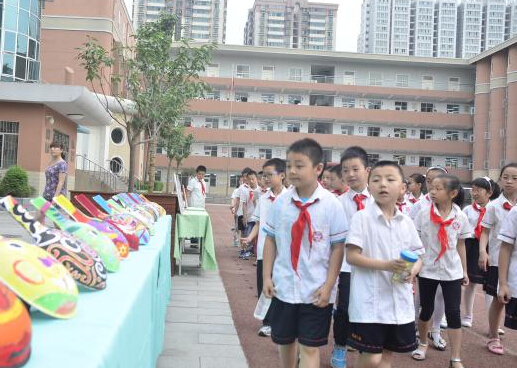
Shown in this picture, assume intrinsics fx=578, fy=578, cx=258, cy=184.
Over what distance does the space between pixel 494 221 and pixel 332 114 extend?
4437 cm

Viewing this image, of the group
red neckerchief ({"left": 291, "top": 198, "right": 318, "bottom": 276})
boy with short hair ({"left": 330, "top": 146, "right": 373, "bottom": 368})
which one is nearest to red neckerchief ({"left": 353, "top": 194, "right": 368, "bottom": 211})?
boy with short hair ({"left": 330, "top": 146, "right": 373, "bottom": 368})

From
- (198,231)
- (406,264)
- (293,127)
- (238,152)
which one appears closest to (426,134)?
(293,127)

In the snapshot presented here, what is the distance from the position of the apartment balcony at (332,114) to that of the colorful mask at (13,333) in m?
47.8

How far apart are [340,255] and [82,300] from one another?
63.5 inches

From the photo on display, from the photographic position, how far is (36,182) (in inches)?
846

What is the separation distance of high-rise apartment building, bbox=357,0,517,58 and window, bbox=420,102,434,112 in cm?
6681

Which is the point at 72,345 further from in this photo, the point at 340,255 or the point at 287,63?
the point at 287,63

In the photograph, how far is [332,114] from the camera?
49.2 m

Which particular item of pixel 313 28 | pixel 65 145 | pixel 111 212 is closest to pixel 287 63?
pixel 65 145

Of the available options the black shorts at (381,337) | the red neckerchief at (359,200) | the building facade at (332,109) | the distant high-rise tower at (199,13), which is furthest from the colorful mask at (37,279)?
the distant high-rise tower at (199,13)

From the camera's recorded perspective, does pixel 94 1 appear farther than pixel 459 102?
No

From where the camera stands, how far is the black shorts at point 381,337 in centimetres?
339

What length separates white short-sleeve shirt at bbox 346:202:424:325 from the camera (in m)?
3.37

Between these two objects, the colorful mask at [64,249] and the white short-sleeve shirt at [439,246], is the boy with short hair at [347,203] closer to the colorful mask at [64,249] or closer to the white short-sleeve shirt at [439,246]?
the white short-sleeve shirt at [439,246]
